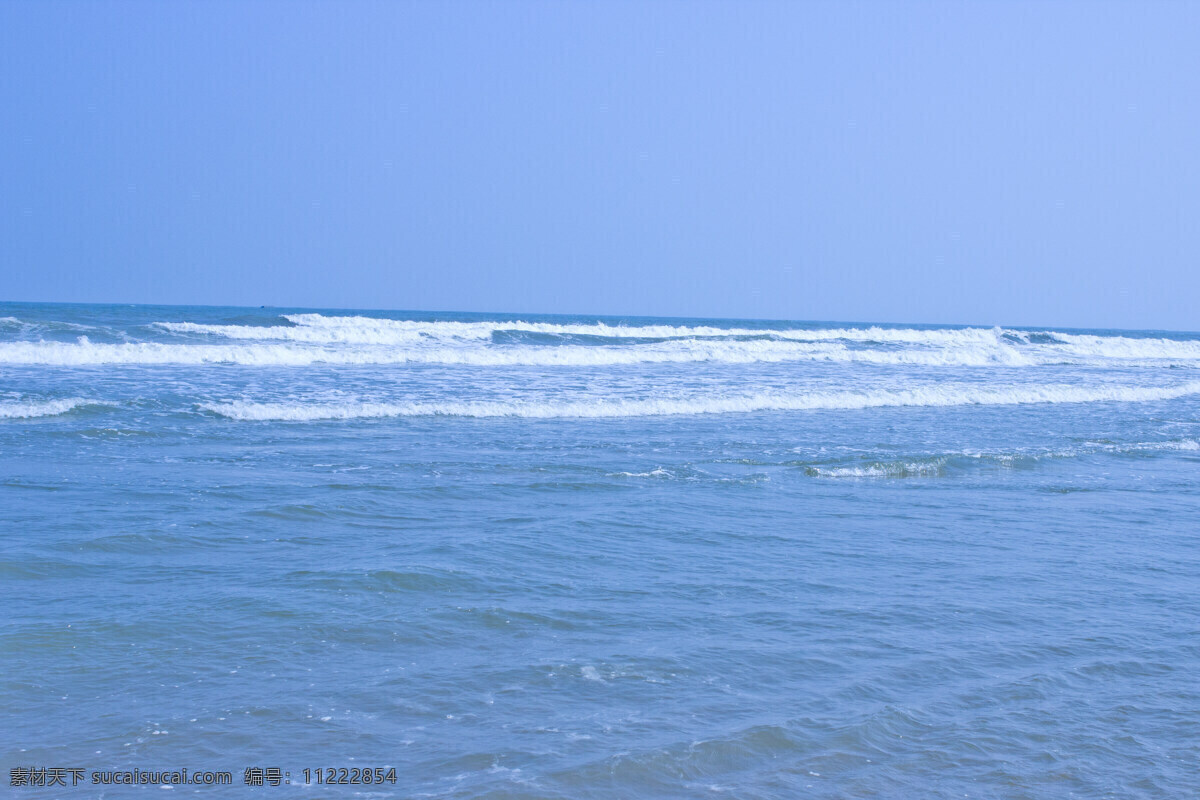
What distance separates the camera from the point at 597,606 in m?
4.97

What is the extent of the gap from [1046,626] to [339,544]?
175 inches

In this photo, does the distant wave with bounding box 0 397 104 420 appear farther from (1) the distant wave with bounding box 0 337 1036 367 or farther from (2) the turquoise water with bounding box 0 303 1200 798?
(1) the distant wave with bounding box 0 337 1036 367

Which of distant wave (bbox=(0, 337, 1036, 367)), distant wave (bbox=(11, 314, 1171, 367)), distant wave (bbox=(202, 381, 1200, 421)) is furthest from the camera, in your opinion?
distant wave (bbox=(11, 314, 1171, 367))

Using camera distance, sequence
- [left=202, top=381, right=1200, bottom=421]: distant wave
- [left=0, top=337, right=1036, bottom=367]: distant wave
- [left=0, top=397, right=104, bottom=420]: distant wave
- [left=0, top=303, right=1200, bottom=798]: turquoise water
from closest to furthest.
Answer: [left=0, top=303, right=1200, bottom=798]: turquoise water < [left=0, top=397, right=104, bottom=420]: distant wave < [left=202, top=381, right=1200, bottom=421]: distant wave < [left=0, top=337, right=1036, bottom=367]: distant wave

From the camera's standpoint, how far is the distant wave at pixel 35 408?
39.6ft

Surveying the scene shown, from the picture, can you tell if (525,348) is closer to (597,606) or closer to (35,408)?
(35,408)

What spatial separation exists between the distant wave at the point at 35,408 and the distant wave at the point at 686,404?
1.71 m

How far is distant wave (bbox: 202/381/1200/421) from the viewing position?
43.2ft

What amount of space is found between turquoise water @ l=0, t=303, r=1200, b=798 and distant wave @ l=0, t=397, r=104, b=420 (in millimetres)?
71

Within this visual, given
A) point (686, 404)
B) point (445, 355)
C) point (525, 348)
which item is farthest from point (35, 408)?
point (525, 348)

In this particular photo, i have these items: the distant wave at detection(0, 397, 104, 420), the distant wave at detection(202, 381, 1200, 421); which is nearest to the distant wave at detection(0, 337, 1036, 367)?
the distant wave at detection(0, 397, 104, 420)

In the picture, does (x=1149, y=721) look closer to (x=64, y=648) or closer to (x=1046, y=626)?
(x=1046, y=626)

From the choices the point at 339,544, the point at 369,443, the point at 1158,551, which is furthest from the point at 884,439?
the point at 339,544

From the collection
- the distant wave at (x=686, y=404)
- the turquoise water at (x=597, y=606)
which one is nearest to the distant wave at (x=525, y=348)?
the distant wave at (x=686, y=404)
